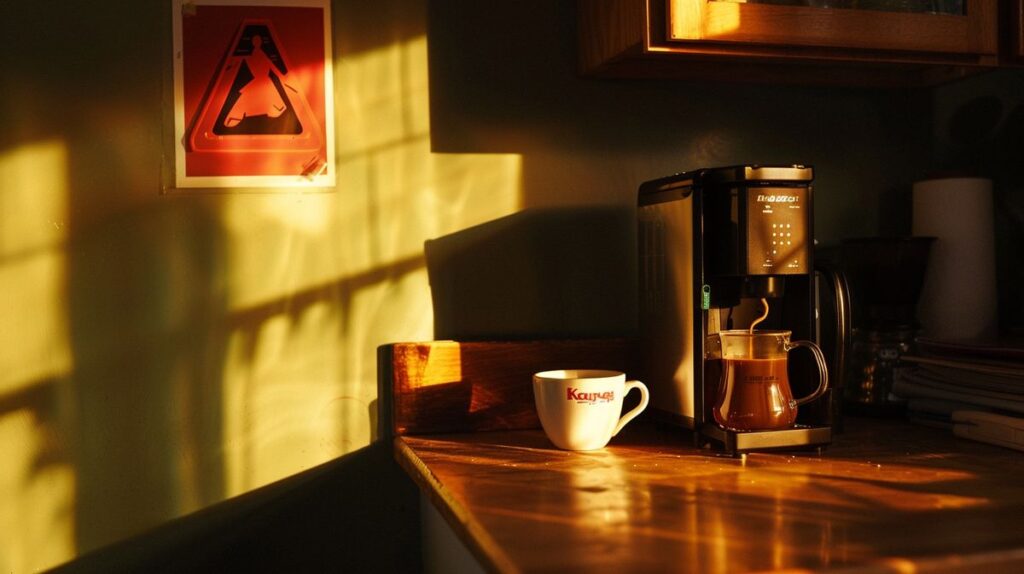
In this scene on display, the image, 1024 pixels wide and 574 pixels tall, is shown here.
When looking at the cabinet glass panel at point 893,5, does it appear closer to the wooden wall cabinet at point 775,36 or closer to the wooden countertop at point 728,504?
the wooden wall cabinet at point 775,36

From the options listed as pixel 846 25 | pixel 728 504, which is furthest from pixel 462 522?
pixel 846 25

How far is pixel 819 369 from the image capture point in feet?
4.19

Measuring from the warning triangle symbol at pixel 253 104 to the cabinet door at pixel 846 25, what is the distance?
24.6 inches

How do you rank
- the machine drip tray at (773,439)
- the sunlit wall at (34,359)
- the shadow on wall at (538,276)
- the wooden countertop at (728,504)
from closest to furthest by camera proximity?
the wooden countertop at (728,504), the machine drip tray at (773,439), the sunlit wall at (34,359), the shadow on wall at (538,276)

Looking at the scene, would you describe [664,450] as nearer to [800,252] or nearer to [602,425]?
[602,425]

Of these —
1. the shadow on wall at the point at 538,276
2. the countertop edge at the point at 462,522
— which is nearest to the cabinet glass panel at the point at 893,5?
the shadow on wall at the point at 538,276

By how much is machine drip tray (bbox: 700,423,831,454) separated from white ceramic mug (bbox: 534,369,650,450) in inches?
5.0

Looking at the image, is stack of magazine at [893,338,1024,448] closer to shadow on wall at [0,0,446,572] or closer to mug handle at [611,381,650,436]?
mug handle at [611,381,650,436]

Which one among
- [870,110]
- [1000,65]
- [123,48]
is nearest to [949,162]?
[870,110]

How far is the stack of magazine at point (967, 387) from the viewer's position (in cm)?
132

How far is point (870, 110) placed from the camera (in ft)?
5.64

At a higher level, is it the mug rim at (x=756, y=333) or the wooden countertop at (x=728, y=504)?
the mug rim at (x=756, y=333)

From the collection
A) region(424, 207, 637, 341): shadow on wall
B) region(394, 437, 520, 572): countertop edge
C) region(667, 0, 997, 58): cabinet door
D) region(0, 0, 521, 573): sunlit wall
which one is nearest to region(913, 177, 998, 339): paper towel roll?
region(667, 0, 997, 58): cabinet door

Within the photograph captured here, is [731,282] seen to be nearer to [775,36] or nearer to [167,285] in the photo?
[775,36]
